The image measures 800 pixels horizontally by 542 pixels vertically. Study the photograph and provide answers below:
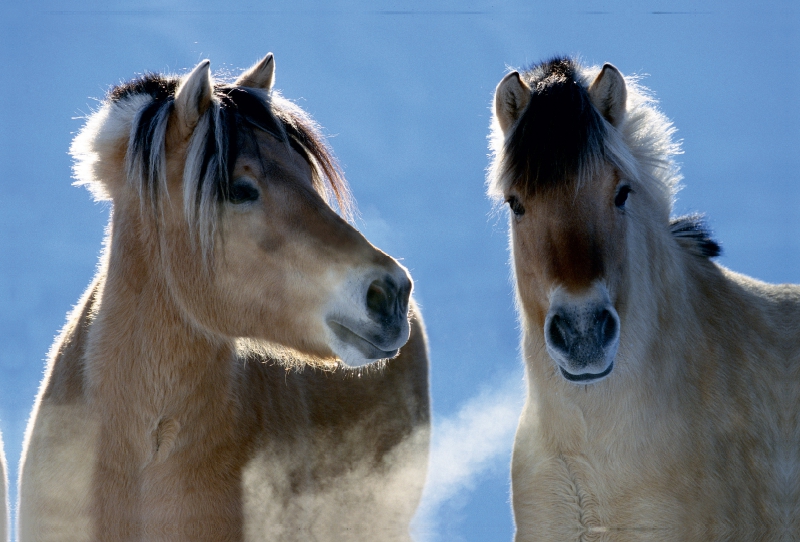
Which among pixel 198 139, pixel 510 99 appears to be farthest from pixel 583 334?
pixel 198 139

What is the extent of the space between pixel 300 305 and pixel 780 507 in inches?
73.8

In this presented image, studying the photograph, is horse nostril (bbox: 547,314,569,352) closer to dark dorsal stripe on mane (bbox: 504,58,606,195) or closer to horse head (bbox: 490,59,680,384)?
horse head (bbox: 490,59,680,384)

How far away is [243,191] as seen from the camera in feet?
8.95

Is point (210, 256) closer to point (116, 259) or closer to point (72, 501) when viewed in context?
point (116, 259)

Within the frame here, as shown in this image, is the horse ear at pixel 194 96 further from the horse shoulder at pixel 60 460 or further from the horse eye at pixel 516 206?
the horse eye at pixel 516 206

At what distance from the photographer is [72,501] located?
8.57ft

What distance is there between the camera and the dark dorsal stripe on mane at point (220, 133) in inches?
106

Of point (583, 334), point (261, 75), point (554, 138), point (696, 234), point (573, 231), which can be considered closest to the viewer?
point (583, 334)

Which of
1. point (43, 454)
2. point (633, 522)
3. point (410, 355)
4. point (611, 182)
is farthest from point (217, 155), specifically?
point (410, 355)

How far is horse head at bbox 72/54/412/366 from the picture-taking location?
2.57 meters

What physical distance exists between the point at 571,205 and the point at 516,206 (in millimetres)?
223

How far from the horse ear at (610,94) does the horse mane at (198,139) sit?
107cm

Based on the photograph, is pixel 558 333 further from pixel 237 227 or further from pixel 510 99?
pixel 237 227

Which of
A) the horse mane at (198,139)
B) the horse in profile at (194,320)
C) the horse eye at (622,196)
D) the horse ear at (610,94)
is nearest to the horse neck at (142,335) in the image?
the horse in profile at (194,320)
